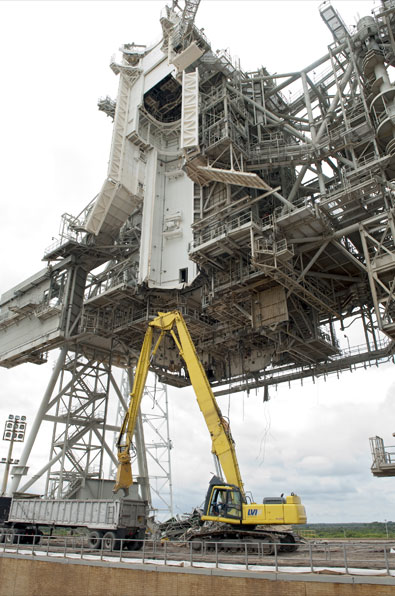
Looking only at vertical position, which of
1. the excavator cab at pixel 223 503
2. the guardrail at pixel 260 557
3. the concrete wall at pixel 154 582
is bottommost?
the concrete wall at pixel 154 582

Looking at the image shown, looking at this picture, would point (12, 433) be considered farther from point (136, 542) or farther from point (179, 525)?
point (136, 542)

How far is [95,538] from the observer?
21.1 m

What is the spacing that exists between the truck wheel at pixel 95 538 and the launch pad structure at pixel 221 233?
11.4 meters

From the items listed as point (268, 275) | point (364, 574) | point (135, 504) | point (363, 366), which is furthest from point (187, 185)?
point (364, 574)

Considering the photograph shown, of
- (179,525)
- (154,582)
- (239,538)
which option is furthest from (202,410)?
(179,525)

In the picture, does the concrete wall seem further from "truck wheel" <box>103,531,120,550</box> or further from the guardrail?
"truck wheel" <box>103,531,120,550</box>

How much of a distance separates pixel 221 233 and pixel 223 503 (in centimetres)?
1449

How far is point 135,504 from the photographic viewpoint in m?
22.1

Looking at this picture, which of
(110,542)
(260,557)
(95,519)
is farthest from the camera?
(95,519)

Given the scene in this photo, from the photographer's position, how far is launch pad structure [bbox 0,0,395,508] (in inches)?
986

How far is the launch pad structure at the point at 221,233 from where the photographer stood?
2505cm

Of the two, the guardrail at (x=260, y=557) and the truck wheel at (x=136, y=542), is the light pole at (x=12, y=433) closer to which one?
the guardrail at (x=260, y=557)

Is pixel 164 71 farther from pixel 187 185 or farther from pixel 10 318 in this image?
pixel 10 318

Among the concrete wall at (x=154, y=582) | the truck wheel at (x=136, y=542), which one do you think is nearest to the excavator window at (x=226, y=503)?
the truck wheel at (x=136, y=542)
